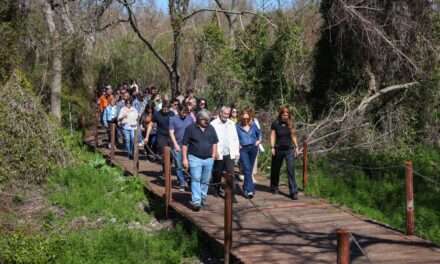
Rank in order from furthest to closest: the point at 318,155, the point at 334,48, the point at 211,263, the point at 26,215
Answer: the point at 334,48, the point at 318,155, the point at 26,215, the point at 211,263

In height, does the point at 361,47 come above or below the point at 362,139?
above

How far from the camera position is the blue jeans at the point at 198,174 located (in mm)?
10906

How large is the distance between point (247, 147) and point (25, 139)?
220 inches

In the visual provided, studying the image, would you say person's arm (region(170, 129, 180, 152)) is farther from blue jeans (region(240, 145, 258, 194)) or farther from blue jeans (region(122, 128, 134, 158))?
blue jeans (region(122, 128, 134, 158))

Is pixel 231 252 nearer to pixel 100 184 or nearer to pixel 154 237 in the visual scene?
pixel 154 237

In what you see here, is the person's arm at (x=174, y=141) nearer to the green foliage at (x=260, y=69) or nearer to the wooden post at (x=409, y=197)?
the wooden post at (x=409, y=197)

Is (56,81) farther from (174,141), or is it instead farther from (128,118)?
(174,141)

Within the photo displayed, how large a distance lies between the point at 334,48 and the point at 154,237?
10.9 m

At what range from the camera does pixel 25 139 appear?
48.3ft

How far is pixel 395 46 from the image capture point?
18.1 meters

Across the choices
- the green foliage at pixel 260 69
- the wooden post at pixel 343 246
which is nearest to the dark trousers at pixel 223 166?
the wooden post at pixel 343 246

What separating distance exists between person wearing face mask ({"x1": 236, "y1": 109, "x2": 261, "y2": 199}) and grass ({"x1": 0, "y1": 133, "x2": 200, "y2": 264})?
1.82 m

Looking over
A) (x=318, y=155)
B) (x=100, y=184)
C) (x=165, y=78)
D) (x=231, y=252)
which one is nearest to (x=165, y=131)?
(x=100, y=184)

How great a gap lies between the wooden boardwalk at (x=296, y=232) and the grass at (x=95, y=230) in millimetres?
611
